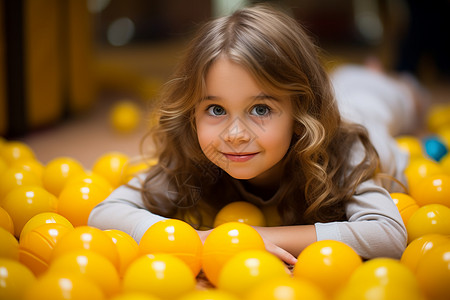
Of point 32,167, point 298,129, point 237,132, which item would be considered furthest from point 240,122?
point 32,167

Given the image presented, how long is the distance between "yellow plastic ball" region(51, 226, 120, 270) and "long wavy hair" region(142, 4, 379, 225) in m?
0.31

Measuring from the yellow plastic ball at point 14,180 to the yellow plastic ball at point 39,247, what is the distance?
40cm

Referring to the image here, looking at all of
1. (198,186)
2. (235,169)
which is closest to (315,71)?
(235,169)

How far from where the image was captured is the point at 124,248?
0.98 metres

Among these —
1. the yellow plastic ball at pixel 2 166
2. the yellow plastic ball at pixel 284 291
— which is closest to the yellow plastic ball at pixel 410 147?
the yellow plastic ball at pixel 284 291

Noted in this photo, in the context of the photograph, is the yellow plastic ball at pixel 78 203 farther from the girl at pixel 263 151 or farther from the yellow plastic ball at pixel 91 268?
the yellow plastic ball at pixel 91 268

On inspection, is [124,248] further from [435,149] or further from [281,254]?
[435,149]

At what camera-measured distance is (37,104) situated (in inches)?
89.3

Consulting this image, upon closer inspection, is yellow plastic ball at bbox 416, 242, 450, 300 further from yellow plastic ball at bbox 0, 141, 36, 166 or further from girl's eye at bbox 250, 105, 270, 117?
yellow plastic ball at bbox 0, 141, 36, 166

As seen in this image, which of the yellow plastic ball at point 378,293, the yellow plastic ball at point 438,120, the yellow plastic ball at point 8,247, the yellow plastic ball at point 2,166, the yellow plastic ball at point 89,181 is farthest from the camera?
the yellow plastic ball at point 438,120

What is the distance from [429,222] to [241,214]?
377 millimetres

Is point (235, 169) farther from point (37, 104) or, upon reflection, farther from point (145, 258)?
point (37, 104)

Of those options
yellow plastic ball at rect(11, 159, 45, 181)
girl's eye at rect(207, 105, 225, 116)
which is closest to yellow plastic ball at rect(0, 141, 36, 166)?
yellow plastic ball at rect(11, 159, 45, 181)

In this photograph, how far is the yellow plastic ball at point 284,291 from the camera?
0.71 m
